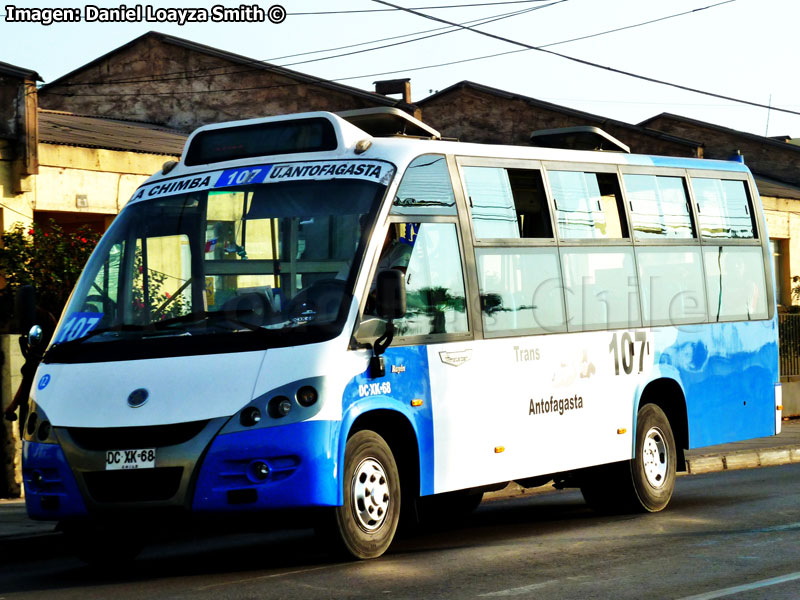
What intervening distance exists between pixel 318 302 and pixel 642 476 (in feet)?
14.4

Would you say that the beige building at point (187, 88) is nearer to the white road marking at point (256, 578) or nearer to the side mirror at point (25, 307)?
the side mirror at point (25, 307)

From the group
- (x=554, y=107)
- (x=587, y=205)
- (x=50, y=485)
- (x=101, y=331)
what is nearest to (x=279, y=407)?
(x=101, y=331)

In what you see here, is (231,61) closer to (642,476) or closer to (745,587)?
(642,476)

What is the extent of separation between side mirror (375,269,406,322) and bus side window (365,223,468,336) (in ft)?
1.48

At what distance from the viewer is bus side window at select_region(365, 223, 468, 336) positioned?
31.0 ft

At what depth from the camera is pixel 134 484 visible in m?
8.58

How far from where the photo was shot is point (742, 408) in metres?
13.4

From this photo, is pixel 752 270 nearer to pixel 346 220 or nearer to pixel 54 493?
pixel 346 220

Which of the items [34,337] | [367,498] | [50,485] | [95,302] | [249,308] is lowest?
[367,498]

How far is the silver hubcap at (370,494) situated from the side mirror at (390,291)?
→ 3.39 ft

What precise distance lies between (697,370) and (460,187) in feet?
12.2

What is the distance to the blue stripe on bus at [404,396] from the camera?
8.82m

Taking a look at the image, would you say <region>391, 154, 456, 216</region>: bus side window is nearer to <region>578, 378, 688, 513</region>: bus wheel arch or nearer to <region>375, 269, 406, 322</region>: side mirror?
<region>375, 269, 406, 322</region>: side mirror

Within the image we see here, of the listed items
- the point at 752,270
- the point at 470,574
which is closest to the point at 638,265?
the point at 752,270
